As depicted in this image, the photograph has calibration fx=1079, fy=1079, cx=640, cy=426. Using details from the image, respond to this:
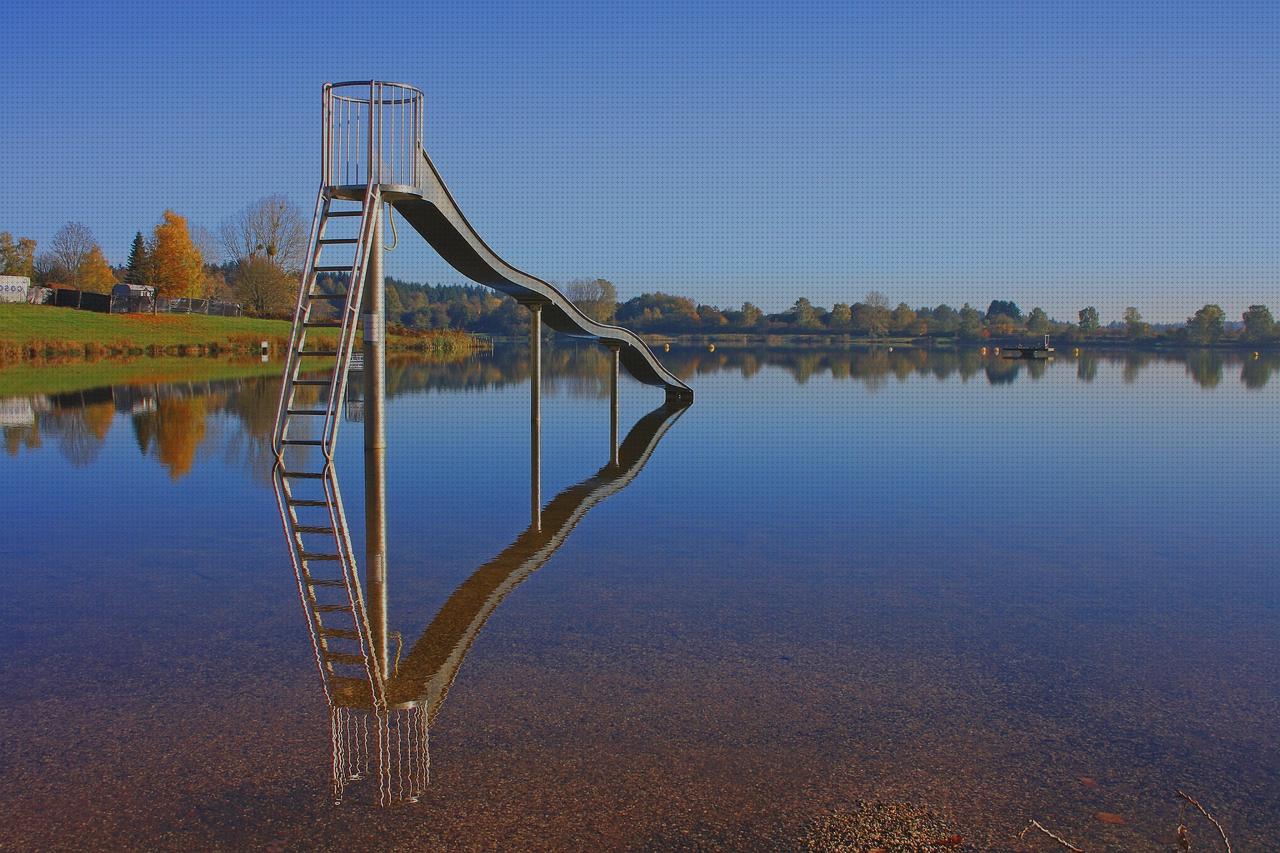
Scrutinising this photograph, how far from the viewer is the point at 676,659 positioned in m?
6.65

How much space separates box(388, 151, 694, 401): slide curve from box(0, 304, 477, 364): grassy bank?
34.4 metres

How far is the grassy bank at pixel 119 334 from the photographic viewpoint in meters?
48.3

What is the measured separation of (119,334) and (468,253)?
4655 cm

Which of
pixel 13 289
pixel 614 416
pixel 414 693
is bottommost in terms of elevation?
pixel 414 693

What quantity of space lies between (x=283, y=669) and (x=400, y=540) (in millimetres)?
4050

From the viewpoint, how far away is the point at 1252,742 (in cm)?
542

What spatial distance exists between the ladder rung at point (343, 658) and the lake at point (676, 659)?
0.47ft

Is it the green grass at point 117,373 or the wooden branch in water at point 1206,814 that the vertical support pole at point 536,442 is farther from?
the green grass at point 117,373

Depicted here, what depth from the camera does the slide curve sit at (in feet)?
46.2

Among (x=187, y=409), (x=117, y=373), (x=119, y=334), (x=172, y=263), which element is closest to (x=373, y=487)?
(x=187, y=409)

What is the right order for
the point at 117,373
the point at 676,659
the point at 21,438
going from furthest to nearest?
the point at 117,373
the point at 21,438
the point at 676,659

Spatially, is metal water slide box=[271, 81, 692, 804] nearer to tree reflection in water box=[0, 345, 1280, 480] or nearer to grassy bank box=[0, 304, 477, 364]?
tree reflection in water box=[0, 345, 1280, 480]

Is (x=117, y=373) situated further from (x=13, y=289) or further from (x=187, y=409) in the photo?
(x=13, y=289)

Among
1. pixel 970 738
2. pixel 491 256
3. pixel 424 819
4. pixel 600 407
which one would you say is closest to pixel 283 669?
pixel 424 819
